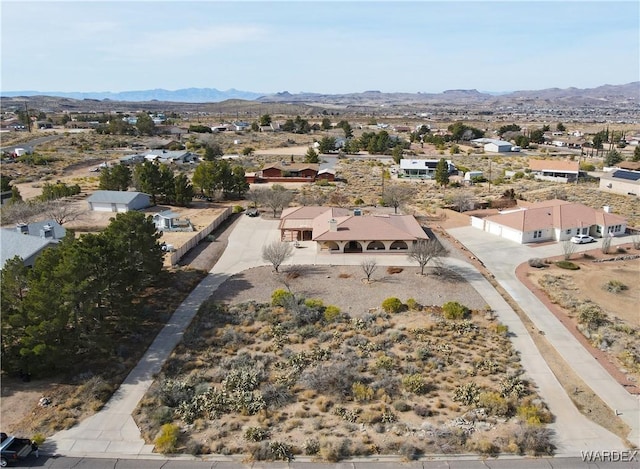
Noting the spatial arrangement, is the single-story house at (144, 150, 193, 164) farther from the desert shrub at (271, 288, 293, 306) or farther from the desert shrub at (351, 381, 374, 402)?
the desert shrub at (351, 381, 374, 402)

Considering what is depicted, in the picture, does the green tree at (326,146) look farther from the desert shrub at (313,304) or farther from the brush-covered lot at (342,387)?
the brush-covered lot at (342,387)

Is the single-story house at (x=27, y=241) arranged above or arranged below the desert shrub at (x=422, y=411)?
above

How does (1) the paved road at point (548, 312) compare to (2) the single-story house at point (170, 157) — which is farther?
(2) the single-story house at point (170, 157)

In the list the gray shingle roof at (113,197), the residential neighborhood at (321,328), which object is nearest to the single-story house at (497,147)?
the residential neighborhood at (321,328)

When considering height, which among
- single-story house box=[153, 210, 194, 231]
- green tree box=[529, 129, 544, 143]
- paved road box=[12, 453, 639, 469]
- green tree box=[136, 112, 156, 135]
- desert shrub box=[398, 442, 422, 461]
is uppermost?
green tree box=[136, 112, 156, 135]

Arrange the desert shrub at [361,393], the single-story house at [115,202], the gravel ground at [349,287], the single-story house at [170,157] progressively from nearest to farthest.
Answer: the desert shrub at [361,393] < the gravel ground at [349,287] < the single-story house at [115,202] < the single-story house at [170,157]

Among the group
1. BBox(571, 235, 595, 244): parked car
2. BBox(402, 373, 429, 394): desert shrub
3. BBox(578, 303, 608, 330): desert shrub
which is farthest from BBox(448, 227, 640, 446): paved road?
BBox(402, 373, 429, 394): desert shrub

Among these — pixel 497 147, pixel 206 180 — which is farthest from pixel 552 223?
pixel 497 147
